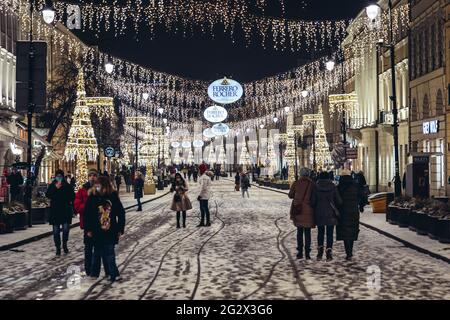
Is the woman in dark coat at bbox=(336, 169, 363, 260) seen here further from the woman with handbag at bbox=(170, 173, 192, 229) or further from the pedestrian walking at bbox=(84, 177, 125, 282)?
the woman with handbag at bbox=(170, 173, 192, 229)

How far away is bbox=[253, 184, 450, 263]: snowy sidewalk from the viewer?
1694 centimetres

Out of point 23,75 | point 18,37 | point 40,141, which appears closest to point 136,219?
point 23,75

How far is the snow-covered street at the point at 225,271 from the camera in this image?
11.8 m

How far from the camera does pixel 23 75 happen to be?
979 inches

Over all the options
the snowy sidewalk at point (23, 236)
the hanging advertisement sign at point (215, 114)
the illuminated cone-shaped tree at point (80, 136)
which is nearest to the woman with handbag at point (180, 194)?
the snowy sidewalk at point (23, 236)

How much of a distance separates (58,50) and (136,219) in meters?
39.9

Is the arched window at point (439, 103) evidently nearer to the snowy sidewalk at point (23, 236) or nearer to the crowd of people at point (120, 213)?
the snowy sidewalk at point (23, 236)

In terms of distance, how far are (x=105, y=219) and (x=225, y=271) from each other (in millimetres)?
2740

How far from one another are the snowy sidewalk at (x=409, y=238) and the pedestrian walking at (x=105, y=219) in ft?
22.9

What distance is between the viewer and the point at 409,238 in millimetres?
20141

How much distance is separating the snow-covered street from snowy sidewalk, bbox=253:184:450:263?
0.24 metres

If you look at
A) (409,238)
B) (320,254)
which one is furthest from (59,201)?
(409,238)

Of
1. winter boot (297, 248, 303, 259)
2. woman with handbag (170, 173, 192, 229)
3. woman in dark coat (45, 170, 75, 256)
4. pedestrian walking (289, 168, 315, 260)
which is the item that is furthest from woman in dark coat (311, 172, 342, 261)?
woman with handbag (170, 173, 192, 229)
